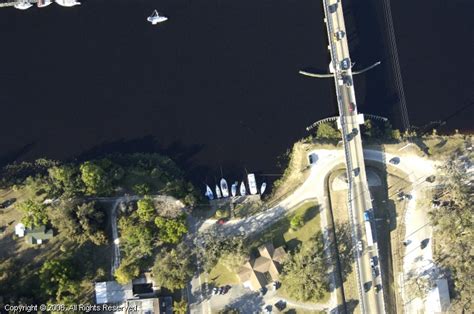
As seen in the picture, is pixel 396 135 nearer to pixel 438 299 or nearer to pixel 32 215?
pixel 438 299

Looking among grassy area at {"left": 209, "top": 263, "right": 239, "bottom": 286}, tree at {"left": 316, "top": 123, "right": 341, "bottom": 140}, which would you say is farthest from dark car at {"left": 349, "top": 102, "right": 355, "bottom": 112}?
grassy area at {"left": 209, "top": 263, "right": 239, "bottom": 286}

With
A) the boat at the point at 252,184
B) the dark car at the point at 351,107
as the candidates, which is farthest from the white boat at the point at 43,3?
the dark car at the point at 351,107

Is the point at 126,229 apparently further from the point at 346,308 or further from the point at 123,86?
the point at 346,308

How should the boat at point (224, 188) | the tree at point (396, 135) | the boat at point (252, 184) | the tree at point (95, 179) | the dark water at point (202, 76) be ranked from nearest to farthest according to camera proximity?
the tree at point (95, 179)
the boat at point (224, 188)
the boat at point (252, 184)
the dark water at point (202, 76)
the tree at point (396, 135)

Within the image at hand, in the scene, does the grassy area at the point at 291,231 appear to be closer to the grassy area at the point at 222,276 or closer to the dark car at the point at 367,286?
the grassy area at the point at 222,276

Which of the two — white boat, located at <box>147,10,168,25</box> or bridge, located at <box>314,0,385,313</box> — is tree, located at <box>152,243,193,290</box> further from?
white boat, located at <box>147,10,168,25</box>
